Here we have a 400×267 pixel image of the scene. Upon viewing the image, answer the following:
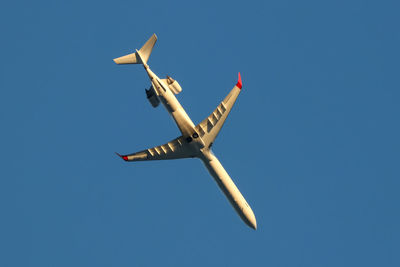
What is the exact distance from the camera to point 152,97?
109 m

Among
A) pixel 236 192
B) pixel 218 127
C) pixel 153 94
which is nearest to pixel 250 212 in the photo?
pixel 236 192

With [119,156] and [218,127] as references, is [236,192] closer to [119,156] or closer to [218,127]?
[218,127]

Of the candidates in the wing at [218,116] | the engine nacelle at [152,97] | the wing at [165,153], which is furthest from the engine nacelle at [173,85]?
the wing at [165,153]

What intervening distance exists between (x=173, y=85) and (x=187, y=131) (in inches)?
252

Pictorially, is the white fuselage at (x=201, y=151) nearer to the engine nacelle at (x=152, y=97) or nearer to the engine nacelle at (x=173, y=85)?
the engine nacelle at (x=173, y=85)

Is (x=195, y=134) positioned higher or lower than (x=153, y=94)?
lower

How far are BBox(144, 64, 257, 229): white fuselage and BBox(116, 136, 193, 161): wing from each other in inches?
51.7

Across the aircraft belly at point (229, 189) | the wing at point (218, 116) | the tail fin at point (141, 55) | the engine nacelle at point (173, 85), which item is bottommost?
the aircraft belly at point (229, 189)

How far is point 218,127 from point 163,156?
8.30m

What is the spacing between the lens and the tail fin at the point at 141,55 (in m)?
107

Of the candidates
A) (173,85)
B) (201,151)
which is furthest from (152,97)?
(201,151)

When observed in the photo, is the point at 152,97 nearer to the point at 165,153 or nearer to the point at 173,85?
the point at 173,85

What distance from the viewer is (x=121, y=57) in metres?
108

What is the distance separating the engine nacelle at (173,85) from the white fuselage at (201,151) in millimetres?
1119
